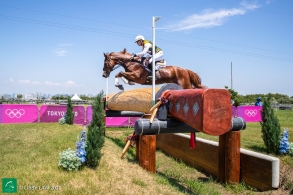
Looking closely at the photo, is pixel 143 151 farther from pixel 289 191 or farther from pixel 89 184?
pixel 289 191

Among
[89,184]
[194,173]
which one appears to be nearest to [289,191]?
[194,173]

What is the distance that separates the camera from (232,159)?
5.08 m

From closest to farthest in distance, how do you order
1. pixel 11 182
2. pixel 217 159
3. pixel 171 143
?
pixel 11 182
pixel 217 159
pixel 171 143

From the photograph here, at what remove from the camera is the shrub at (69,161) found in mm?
3875

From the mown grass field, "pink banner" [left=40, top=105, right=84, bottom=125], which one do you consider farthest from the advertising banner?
the mown grass field

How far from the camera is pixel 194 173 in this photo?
5.99 metres

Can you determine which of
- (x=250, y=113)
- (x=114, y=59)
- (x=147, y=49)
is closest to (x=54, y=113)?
(x=114, y=59)

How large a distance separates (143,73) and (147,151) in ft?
8.07

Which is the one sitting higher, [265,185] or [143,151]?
[143,151]

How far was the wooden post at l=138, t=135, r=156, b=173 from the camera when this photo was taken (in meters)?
4.62

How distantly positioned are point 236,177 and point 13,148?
5166 millimetres

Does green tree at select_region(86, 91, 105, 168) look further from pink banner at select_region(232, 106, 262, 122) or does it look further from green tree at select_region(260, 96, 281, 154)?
pink banner at select_region(232, 106, 262, 122)

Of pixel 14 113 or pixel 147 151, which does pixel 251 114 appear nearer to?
pixel 14 113

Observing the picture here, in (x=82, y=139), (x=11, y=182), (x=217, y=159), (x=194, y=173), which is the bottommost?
(x=194, y=173)
